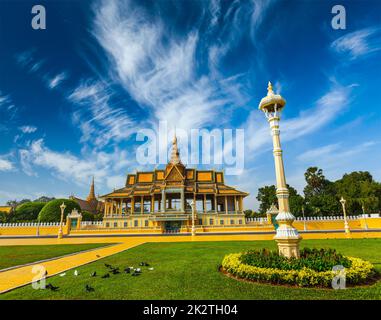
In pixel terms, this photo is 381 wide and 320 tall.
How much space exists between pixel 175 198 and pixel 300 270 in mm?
41647

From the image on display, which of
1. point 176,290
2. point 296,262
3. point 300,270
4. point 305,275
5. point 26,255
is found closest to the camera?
point 176,290

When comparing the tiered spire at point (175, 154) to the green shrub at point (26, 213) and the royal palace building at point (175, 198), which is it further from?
the green shrub at point (26, 213)

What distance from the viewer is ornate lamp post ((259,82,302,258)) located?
7.46 m

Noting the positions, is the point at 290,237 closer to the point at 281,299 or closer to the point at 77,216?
the point at 281,299

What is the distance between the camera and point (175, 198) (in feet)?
154

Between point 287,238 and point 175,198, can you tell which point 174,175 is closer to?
point 175,198

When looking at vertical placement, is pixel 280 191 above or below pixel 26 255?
above

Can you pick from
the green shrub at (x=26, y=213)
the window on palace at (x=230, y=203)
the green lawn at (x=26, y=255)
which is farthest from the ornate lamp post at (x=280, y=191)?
the green shrub at (x=26, y=213)

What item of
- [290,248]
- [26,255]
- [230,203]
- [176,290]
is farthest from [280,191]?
[230,203]

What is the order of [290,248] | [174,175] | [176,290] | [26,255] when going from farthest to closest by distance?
1. [174,175]
2. [26,255]
3. [290,248]
4. [176,290]

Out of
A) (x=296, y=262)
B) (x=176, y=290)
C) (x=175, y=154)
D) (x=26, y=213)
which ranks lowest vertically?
(x=176, y=290)
